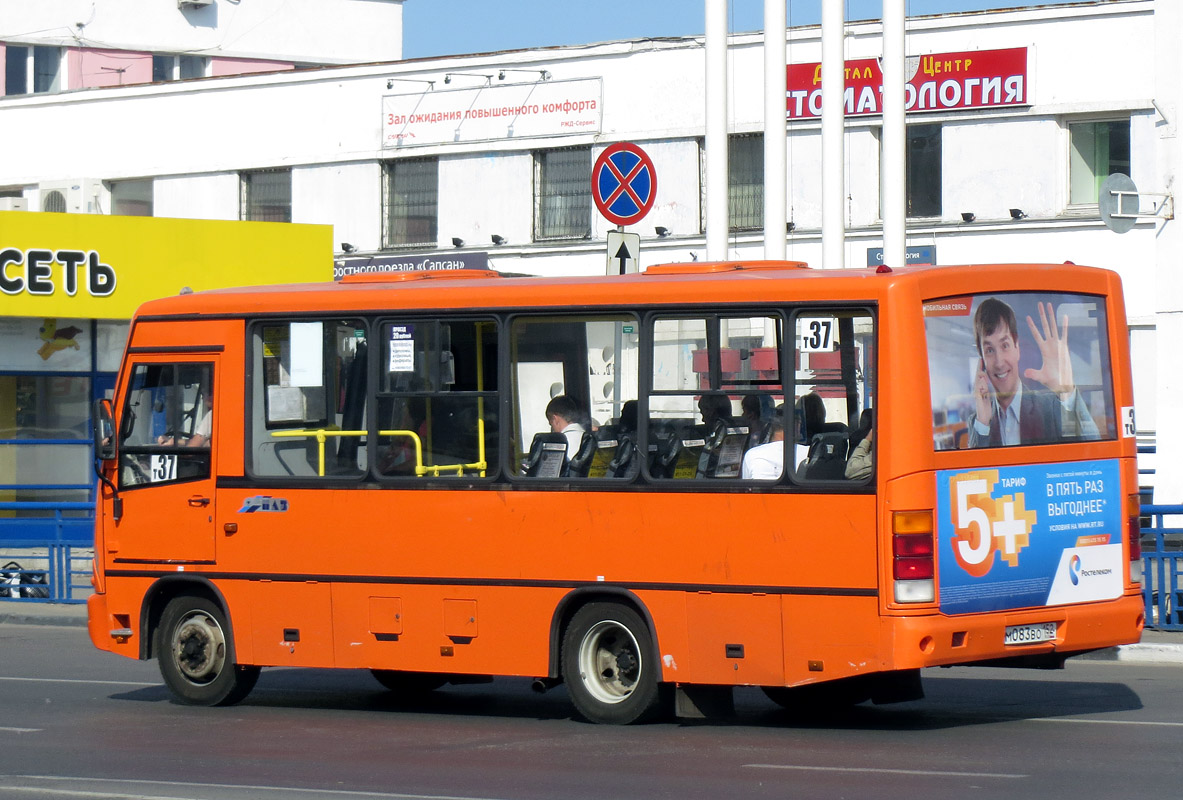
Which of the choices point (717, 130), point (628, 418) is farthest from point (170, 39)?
point (628, 418)

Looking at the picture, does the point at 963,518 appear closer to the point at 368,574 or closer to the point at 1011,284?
the point at 1011,284

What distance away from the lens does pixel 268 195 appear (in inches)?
1492

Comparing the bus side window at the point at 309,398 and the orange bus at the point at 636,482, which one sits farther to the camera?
the bus side window at the point at 309,398

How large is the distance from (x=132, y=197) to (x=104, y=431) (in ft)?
91.9

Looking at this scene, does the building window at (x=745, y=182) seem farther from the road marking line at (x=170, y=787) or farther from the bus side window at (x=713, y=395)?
the road marking line at (x=170, y=787)

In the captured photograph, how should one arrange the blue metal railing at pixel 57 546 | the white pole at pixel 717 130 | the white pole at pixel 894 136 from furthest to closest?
1. the white pole at pixel 717 130
2. the white pole at pixel 894 136
3. the blue metal railing at pixel 57 546

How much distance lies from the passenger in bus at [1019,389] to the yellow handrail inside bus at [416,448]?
307 centimetres

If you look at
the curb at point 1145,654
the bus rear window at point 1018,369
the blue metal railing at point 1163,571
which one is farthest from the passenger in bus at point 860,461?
the blue metal railing at point 1163,571

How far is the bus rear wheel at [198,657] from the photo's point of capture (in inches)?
498

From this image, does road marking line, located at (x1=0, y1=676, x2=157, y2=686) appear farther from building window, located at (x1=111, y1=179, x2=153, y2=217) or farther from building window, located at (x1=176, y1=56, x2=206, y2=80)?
building window, located at (x1=176, y1=56, x2=206, y2=80)

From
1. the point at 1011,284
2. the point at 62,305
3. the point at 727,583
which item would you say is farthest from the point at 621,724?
the point at 62,305

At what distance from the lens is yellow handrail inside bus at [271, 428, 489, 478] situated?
38.1 ft

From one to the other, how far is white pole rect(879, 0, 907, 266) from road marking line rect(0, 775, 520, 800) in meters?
15.2

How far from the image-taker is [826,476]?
1045 centimetres
